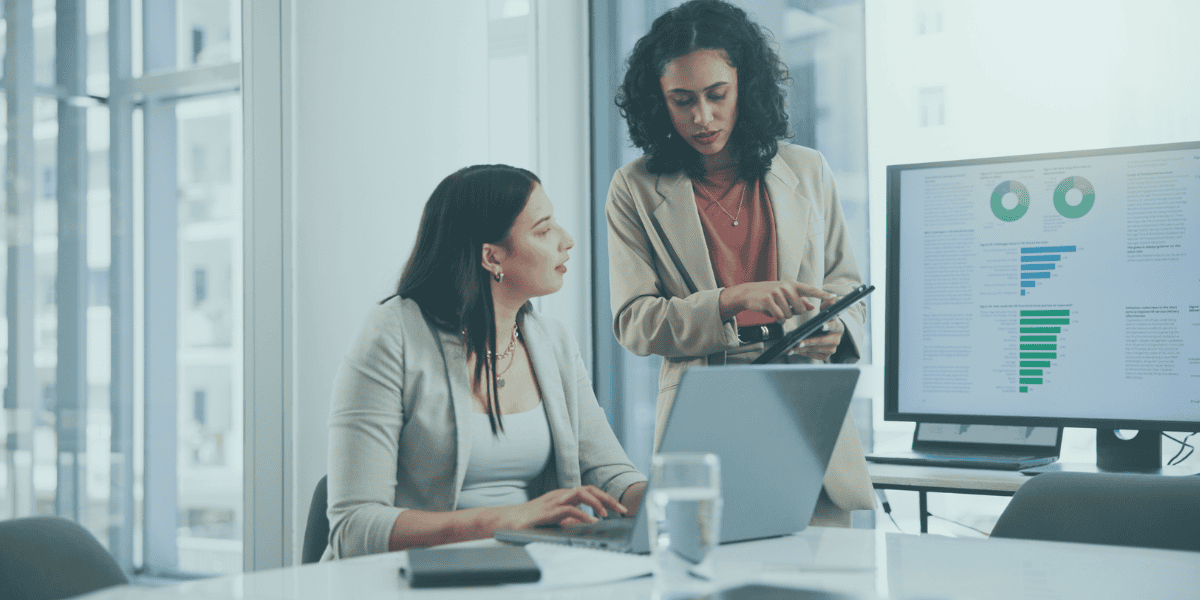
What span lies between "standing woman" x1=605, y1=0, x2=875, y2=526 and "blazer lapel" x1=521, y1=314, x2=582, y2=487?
0.29 meters

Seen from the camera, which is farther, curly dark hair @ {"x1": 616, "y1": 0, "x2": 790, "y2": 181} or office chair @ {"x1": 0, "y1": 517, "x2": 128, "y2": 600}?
curly dark hair @ {"x1": 616, "y1": 0, "x2": 790, "y2": 181}

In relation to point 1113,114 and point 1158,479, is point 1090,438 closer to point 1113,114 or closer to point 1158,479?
point 1113,114

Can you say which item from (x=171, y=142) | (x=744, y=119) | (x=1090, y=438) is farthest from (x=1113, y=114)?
(x=171, y=142)

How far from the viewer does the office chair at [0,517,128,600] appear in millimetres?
976

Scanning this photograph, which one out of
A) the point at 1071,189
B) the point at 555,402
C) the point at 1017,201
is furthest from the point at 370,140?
the point at 1071,189

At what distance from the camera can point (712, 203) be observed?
2.07m

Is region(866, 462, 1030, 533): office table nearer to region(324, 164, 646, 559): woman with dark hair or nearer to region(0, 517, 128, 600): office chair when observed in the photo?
region(324, 164, 646, 559): woman with dark hair

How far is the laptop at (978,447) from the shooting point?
205cm

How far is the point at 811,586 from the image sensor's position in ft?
2.99

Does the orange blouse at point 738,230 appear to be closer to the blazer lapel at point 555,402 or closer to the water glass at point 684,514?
the blazer lapel at point 555,402

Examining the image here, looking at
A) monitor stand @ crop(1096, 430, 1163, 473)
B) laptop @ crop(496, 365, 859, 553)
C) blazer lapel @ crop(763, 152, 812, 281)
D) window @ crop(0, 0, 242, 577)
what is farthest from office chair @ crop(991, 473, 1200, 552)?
window @ crop(0, 0, 242, 577)

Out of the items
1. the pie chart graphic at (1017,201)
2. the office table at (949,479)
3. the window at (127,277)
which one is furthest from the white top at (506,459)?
the pie chart graphic at (1017,201)

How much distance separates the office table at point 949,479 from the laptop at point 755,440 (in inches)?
32.6

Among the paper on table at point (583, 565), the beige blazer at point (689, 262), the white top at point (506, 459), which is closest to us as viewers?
the paper on table at point (583, 565)
